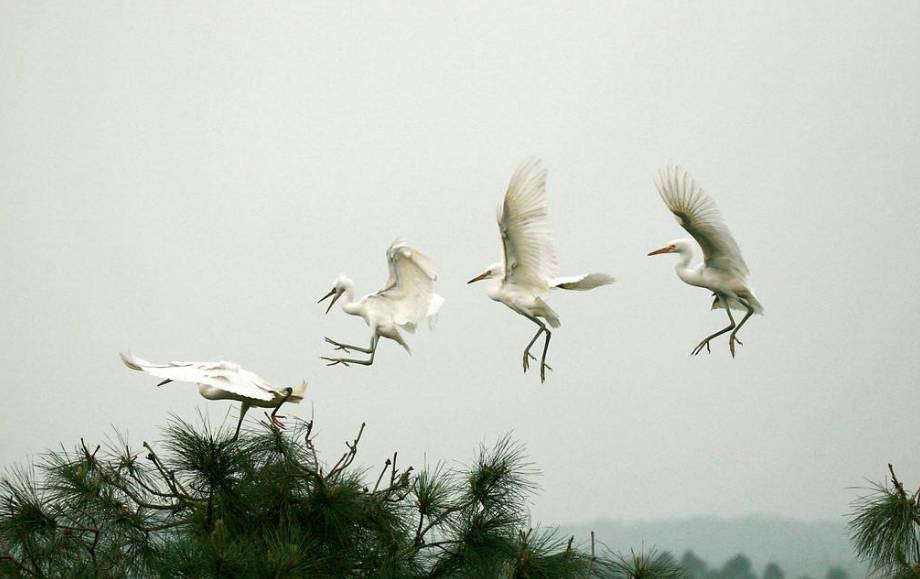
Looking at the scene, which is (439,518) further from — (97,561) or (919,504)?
(919,504)

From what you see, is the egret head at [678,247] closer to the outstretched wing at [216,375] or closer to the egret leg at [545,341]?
the egret leg at [545,341]

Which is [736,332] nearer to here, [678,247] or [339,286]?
[678,247]

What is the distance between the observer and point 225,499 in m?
3.63

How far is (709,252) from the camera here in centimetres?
504

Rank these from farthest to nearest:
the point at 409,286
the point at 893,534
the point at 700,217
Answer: the point at 409,286
the point at 700,217
the point at 893,534

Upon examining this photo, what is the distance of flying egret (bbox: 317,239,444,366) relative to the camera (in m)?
5.50

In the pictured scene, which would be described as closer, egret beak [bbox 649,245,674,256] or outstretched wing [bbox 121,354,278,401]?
outstretched wing [bbox 121,354,278,401]

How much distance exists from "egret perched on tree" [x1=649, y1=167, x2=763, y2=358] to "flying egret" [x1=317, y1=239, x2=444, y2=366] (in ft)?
3.80

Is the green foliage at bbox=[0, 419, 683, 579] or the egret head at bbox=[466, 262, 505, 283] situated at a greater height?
the egret head at bbox=[466, 262, 505, 283]

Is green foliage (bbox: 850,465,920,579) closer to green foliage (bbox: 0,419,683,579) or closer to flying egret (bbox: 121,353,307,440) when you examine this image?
green foliage (bbox: 0,419,683,579)

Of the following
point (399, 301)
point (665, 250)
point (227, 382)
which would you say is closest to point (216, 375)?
point (227, 382)

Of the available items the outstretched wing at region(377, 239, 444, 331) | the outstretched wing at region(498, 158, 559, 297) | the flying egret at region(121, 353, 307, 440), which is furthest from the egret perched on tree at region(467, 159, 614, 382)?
the flying egret at region(121, 353, 307, 440)

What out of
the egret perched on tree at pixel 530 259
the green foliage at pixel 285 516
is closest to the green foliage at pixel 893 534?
the green foliage at pixel 285 516

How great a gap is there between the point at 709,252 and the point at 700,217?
35 centimetres
